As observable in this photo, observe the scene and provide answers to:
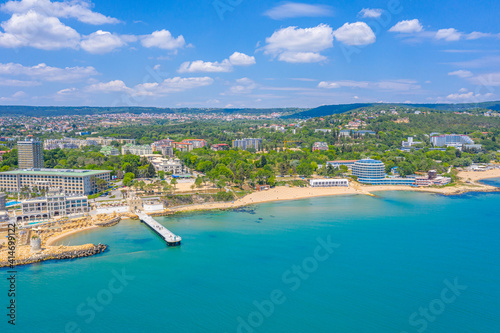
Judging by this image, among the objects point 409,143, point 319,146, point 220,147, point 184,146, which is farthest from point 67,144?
point 409,143

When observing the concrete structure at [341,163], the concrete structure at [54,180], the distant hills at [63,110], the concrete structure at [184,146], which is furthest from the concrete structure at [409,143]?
the distant hills at [63,110]

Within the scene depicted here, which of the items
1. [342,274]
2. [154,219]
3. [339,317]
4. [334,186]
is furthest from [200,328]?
[334,186]

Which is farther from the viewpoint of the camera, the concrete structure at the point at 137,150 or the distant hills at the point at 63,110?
the distant hills at the point at 63,110

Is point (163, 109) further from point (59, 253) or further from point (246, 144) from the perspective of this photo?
point (59, 253)

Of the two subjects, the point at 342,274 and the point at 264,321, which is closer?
the point at 264,321

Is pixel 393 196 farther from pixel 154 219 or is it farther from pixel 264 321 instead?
pixel 264 321

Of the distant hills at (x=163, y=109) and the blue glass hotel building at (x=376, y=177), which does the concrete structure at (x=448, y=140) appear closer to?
the blue glass hotel building at (x=376, y=177)
